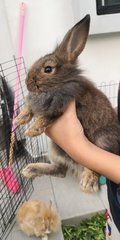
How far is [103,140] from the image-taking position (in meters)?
1.02

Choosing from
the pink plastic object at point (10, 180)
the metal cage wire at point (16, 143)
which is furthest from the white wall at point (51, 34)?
the pink plastic object at point (10, 180)

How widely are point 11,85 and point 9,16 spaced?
50 cm

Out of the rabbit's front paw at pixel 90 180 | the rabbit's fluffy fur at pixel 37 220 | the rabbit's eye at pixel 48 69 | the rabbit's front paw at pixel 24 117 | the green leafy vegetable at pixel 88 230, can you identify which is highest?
the rabbit's eye at pixel 48 69

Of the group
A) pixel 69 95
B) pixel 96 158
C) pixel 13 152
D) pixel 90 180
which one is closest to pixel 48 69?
pixel 69 95

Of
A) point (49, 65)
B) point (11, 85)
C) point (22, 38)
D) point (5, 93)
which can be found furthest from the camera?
point (11, 85)

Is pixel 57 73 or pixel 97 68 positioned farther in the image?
pixel 97 68

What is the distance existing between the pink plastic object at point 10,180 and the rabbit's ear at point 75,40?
3.28 ft

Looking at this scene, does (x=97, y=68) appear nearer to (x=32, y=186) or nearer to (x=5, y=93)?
(x=5, y=93)

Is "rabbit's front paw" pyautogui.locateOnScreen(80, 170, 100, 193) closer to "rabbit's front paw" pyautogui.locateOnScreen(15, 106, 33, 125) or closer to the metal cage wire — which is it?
"rabbit's front paw" pyautogui.locateOnScreen(15, 106, 33, 125)

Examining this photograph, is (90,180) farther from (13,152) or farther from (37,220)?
(13,152)

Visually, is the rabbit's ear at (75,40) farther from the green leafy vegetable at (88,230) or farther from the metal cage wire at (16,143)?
the green leafy vegetable at (88,230)

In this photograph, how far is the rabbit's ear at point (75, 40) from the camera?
95 centimetres

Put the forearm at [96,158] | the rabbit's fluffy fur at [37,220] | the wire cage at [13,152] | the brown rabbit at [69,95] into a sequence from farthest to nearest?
the wire cage at [13,152], the rabbit's fluffy fur at [37,220], the brown rabbit at [69,95], the forearm at [96,158]

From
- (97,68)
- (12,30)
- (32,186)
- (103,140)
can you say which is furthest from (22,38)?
(103,140)
